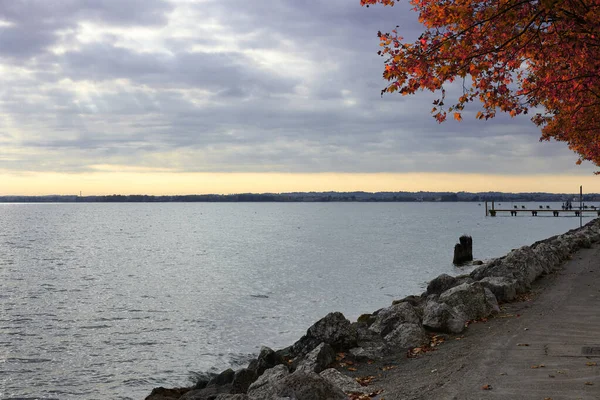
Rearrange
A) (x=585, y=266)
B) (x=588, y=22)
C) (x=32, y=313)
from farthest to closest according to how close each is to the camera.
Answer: (x=32, y=313) < (x=585, y=266) < (x=588, y=22)

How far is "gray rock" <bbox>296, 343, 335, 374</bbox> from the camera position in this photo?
10.6 meters

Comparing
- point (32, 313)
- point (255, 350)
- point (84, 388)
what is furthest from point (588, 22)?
point (32, 313)

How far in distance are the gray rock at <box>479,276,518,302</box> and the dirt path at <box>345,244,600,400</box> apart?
60cm

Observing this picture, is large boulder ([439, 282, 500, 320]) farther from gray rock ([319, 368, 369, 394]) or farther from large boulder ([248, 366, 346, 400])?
large boulder ([248, 366, 346, 400])

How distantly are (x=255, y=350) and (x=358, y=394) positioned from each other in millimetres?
10070

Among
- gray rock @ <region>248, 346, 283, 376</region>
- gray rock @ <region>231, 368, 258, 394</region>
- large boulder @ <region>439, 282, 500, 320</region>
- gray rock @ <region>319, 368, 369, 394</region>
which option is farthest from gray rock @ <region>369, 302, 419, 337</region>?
gray rock @ <region>319, 368, 369, 394</region>

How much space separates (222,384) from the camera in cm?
1275

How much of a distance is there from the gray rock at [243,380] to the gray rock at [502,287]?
747 cm

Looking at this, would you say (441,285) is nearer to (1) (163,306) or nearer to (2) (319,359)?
(2) (319,359)

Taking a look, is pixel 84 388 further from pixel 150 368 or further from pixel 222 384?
pixel 222 384

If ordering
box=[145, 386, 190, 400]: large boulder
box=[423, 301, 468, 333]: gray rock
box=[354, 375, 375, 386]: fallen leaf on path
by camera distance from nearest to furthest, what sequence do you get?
1. box=[354, 375, 375, 386]: fallen leaf on path
2. box=[423, 301, 468, 333]: gray rock
3. box=[145, 386, 190, 400]: large boulder

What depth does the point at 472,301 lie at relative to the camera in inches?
538

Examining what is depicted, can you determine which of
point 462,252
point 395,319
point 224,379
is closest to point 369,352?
point 395,319

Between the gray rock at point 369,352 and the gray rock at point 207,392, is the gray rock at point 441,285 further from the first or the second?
the gray rock at point 207,392
